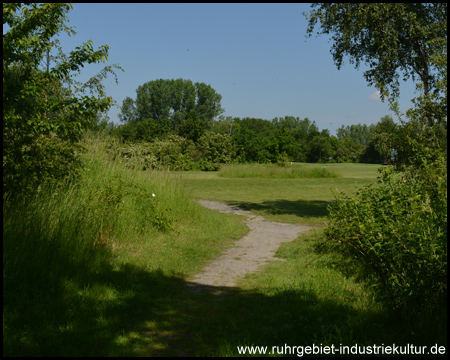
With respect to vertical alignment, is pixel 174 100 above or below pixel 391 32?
above

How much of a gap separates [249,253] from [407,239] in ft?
12.5

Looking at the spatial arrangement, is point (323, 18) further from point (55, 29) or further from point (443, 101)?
point (55, 29)

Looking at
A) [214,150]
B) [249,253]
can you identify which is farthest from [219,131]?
[249,253]

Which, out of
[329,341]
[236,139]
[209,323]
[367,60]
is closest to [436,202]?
[329,341]

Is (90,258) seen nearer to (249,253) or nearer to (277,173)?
(249,253)

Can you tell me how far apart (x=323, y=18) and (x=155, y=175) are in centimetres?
681

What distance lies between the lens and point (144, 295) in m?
5.17

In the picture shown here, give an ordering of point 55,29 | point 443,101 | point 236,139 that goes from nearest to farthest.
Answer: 1. point 55,29
2. point 443,101
3. point 236,139

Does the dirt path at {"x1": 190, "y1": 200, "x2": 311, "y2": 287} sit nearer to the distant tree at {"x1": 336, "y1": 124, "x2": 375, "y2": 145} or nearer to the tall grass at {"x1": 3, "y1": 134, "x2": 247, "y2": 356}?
the tall grass at {"x1": 3, "y1": 134, "x2": 247, "y2": 356}

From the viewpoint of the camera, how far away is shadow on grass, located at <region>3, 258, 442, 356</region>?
375cm

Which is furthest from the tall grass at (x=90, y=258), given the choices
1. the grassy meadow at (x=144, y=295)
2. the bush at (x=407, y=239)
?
the bush at (x=407, y=239)

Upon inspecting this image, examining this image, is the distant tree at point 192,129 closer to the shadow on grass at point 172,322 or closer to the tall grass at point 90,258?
the tall grass at point 90,258

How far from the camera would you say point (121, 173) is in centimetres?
1016

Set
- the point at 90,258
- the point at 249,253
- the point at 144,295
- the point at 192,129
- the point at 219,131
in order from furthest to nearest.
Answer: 1. the point at 219,131
2. the point at 192,129
3. the point at 249,253
4. the point at 90,258
5. the point at 144,295
